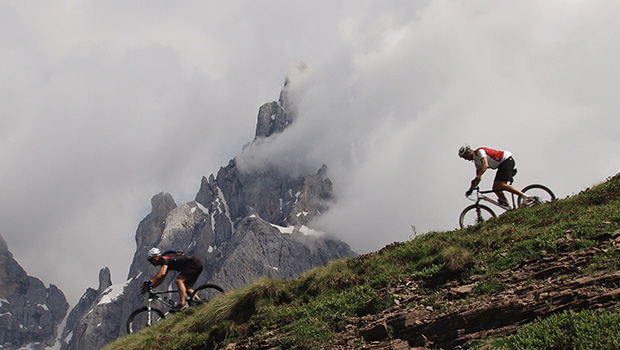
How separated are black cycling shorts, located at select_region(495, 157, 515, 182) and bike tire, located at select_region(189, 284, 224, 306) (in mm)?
10802

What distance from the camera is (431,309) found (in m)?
9.18

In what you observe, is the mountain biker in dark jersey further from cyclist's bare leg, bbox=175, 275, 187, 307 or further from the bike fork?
the bike fork

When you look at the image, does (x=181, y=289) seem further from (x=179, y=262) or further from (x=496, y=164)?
(x=496, y=164)

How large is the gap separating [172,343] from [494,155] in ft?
41.2

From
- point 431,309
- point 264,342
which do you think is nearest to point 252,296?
point 264,342

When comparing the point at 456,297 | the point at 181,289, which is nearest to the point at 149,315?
the point at 181,289

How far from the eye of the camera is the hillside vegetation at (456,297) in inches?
301

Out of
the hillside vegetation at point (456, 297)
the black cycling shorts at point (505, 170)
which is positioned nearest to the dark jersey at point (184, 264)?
the hillside vegetation at point (456, 297)

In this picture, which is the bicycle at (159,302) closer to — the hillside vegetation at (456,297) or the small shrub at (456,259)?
the hillside vegetation at (456,297)

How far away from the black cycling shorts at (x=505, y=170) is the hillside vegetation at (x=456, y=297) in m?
1.83

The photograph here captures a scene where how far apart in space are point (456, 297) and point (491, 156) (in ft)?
27.3

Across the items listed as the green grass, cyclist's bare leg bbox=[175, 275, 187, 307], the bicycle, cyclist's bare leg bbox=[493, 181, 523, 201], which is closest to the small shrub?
the green grass

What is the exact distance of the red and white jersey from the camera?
53.2 feet

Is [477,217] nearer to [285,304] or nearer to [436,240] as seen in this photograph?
[436,240]
